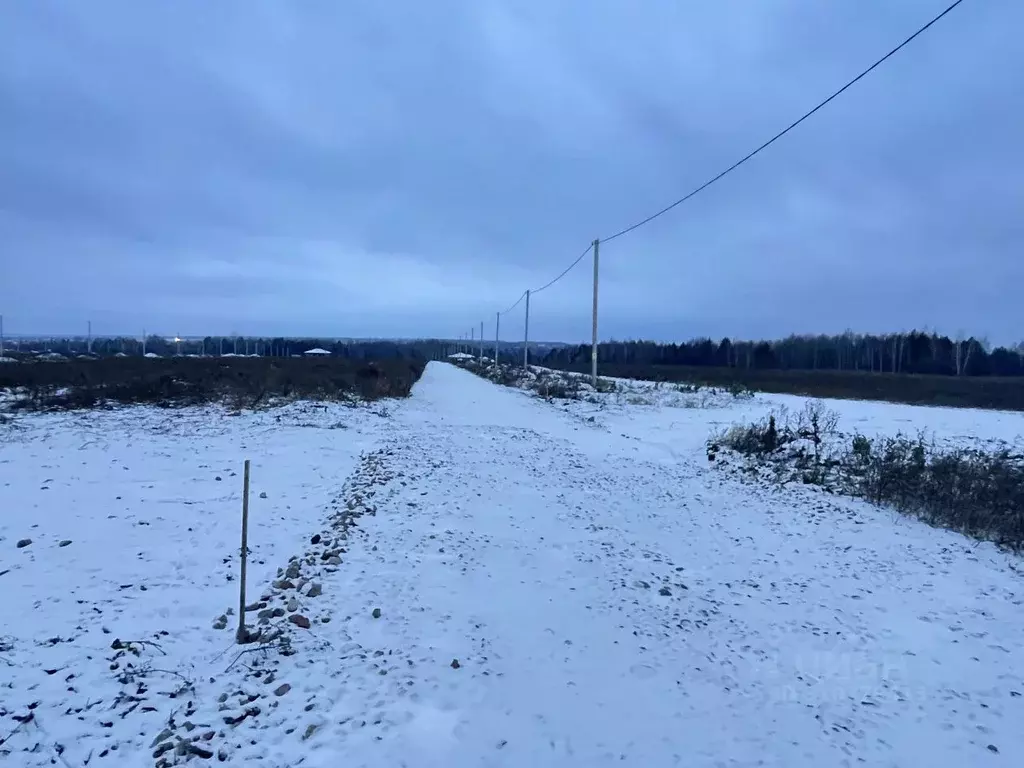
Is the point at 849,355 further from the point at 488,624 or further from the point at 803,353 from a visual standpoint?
the point at 488,624

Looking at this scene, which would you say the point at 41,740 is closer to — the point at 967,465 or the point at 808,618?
the point at 808,618

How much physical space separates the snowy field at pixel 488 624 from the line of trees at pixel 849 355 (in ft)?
238

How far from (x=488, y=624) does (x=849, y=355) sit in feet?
344

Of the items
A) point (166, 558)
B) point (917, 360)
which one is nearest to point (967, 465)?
point (166, 558)

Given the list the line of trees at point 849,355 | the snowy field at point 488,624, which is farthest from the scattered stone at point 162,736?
the line of trees at point 849,355

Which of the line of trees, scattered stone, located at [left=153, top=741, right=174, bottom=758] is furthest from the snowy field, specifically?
the line of trees

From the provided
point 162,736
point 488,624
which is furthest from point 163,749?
point 488,624

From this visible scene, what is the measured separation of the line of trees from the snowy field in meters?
72.5

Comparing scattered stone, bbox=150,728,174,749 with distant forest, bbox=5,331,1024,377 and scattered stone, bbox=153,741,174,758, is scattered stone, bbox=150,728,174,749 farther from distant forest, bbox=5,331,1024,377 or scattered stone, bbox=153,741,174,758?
distant forest, bbox=5,331,1024,377

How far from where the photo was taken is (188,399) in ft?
60.8

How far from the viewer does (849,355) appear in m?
93.4

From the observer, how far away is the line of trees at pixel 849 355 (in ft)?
238

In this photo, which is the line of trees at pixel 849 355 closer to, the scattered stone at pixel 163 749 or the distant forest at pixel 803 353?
the distant forest at pixel 803 353

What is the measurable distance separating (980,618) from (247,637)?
257 inches
